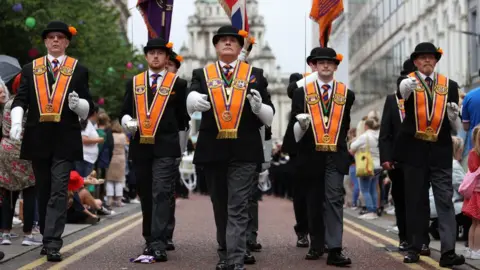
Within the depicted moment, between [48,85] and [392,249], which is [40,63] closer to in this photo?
[48,85]

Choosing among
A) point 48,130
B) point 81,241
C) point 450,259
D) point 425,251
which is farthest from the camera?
point 81,241

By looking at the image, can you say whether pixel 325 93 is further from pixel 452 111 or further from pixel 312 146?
pixel 452 111

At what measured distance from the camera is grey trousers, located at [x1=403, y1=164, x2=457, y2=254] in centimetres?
949

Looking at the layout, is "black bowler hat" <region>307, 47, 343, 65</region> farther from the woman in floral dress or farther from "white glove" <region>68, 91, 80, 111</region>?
the woman in floral dress

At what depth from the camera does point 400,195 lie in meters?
10.9

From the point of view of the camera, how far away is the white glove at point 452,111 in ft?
31.2

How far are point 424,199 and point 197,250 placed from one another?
2565 mm

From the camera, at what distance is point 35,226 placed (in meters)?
11.8

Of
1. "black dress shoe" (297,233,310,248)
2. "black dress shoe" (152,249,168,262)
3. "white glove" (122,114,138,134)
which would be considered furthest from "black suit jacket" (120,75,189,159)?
"black dress shoe" (297,233,310,248)

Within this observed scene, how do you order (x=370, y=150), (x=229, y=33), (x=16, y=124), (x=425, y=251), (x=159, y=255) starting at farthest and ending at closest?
(x=370, y=150)
(x=425, y=251)
(x=159, y=255)
(x=16, y=124)
(x=229, y=33)

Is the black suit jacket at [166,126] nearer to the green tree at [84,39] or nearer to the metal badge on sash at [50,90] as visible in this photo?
the metal badge on sash at [50,90]

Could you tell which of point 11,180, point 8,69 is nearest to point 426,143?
point 11,180

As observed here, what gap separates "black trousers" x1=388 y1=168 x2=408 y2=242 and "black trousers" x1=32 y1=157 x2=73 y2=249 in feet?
10.8

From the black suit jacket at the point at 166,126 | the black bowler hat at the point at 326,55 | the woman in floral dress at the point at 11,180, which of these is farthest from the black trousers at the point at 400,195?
the woman in floral dress at the point at 11,180
